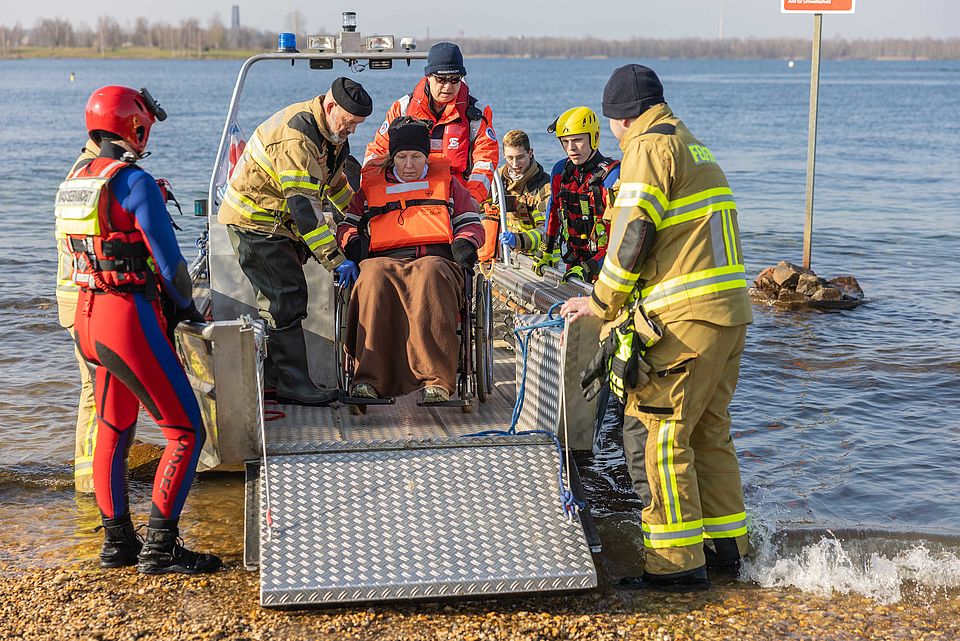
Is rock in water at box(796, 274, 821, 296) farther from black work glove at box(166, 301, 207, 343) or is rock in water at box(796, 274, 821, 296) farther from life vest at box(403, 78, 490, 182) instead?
black work glove at box(166, 301, 207, 343)

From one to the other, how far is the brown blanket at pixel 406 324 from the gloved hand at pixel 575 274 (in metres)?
0.86

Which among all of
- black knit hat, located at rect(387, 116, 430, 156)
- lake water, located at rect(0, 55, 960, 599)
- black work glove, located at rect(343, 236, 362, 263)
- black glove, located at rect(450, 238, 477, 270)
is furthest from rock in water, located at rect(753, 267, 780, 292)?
black work glove, located at rect(343, 236, 362, 263)

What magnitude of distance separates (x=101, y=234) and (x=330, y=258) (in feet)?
4.06

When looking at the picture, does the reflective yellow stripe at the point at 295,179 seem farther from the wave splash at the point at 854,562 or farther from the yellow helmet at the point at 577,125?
the wave splash at the point at 854,562

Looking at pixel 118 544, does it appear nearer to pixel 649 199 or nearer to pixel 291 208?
pixel 291 208

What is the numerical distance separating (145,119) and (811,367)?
5760 mm

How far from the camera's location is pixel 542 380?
4441 millimetres

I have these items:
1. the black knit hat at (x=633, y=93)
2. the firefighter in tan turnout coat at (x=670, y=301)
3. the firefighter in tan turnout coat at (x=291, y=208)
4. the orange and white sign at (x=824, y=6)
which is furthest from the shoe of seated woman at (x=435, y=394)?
the orange and white sign at (x=824, y=6)

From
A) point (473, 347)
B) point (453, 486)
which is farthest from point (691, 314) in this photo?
point (473, 347)

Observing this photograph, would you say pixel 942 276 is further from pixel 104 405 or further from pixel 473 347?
pixel 104 405

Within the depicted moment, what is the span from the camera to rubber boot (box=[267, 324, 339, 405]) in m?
4.91

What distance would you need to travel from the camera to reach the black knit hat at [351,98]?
4516mm

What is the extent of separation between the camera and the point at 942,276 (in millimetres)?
11719

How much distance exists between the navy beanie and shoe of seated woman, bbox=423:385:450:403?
2332 millimetres
